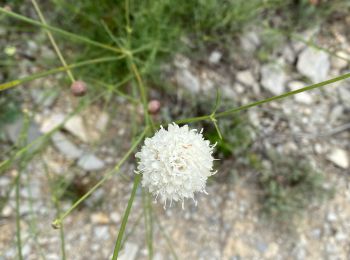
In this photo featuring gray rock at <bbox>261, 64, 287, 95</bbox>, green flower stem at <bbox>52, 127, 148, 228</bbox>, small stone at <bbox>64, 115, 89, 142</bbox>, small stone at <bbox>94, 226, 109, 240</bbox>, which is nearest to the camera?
green flower stem at <bbox>52, 127, 148, 228</bbox>

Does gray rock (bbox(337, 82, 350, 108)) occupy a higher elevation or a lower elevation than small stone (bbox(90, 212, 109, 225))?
higher

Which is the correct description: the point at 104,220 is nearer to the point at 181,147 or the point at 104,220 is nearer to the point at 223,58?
the point at 181,147

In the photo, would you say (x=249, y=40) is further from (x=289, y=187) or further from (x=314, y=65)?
(x=289, y=187)

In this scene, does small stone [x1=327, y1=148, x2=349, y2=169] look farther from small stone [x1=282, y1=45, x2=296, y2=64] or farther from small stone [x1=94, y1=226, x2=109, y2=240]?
small stone [x1=94, y1=226, x2=109, y2=240]

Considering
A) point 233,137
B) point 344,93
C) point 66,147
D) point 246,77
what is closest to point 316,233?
point 233,137

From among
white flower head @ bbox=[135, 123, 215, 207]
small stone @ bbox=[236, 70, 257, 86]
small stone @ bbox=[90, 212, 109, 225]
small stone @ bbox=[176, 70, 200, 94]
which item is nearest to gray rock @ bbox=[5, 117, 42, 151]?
small stone @ bbox=[90, 212, 109, 225]

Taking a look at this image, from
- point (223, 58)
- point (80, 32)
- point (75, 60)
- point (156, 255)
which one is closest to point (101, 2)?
point (80, 32)
